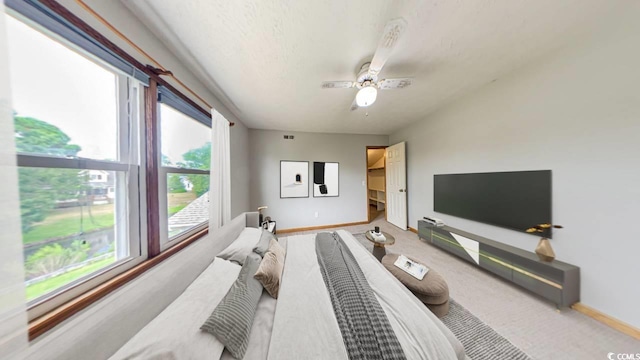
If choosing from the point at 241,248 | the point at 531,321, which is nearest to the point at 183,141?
the point at 241,248

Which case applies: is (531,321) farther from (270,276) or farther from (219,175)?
(219,175)

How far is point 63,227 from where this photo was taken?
76 cm

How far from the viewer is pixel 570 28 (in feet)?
4.32

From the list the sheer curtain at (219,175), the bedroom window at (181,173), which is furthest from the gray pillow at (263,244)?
the bedroom window at (181,173)

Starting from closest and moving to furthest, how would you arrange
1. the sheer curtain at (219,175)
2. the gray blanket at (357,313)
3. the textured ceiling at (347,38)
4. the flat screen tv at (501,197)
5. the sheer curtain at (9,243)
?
the sheer curtain at (9,243), the gray blanket at (357,313), the textured ceiling at (347,38), the flat screen tv at (501,197), the sheer curtain at (219,175)

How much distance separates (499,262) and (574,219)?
0.74 m

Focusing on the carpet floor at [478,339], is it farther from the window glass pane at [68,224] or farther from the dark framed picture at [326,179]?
the dark framed picture at [326,179]

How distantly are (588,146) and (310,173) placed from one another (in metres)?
3.33

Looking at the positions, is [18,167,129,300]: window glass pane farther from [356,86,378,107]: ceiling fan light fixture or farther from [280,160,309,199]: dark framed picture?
[280,160,309,199]: dark framed picture

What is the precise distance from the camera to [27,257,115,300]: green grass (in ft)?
2.16

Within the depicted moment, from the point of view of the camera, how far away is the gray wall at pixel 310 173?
3377 millimetres

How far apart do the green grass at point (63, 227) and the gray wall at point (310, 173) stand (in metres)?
2.41

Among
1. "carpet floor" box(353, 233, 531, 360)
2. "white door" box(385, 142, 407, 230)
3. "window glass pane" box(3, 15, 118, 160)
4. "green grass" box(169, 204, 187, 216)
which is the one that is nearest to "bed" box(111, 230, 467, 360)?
"carpet floor" box(353, 233, 531, 360)

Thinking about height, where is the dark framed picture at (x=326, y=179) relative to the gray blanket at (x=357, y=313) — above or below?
above
